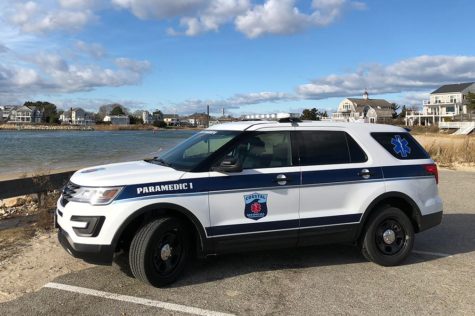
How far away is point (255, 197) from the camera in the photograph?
5387mm

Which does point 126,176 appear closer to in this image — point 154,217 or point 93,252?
point 154,217

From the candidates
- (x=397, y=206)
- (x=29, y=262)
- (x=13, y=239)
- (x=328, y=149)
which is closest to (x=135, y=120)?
(x=13, y=239)

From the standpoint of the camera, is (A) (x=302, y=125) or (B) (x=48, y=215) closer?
(A) (x=302, y=125)

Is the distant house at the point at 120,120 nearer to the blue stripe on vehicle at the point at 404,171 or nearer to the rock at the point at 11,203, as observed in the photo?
the rock at the point at 11,203

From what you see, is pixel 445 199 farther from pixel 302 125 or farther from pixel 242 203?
pixel 242 203

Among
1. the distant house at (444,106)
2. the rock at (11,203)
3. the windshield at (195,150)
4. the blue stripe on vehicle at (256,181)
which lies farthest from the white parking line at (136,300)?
the distant house at (444,106)

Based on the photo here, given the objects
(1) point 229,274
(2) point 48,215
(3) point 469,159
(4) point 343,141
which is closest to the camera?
(1) point 229,274

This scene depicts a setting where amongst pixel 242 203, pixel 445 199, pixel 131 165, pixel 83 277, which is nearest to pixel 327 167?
pixel 242 203

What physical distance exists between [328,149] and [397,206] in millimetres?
1308

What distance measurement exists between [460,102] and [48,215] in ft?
342

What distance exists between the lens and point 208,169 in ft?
17.4

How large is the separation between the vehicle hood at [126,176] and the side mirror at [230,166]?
439 millimetres

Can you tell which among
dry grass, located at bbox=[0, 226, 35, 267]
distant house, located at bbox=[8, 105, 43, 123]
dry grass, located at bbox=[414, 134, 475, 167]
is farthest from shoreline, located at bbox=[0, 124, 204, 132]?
dry grass, located at bbox=[0, 226, 35, 267]

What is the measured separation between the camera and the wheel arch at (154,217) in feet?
16.3
